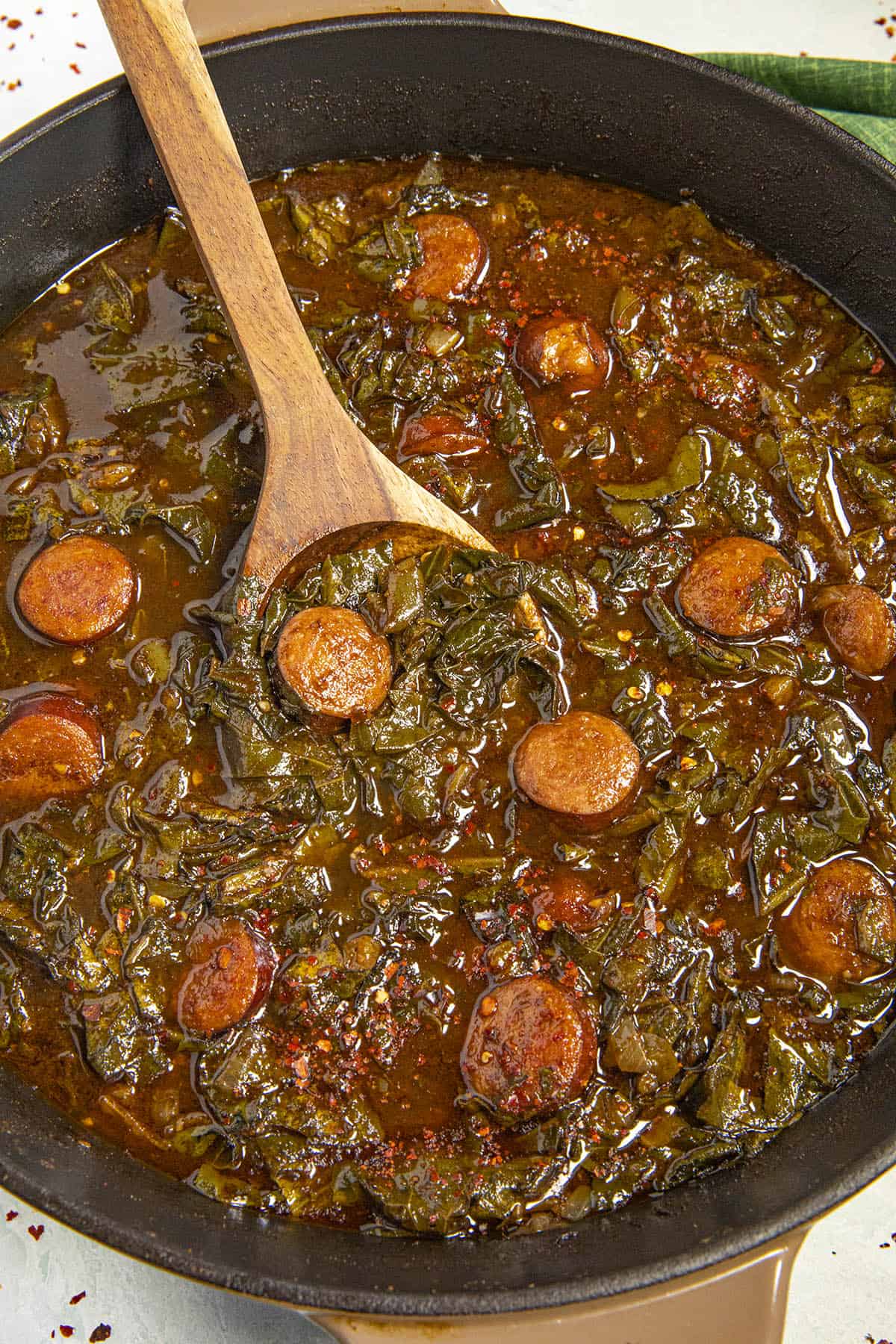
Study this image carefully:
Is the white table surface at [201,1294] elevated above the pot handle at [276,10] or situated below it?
below

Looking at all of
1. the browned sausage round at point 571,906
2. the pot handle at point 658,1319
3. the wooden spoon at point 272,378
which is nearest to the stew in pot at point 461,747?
the browned sausage round at point 571,906

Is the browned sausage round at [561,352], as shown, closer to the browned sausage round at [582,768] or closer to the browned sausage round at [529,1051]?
the browned sausage round at [582,768]

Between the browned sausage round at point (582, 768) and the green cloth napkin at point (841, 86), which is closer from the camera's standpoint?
the browned sausage round at point (582, 768)

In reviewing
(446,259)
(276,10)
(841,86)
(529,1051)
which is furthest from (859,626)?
(276,10)

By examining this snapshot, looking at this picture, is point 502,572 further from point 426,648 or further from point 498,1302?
point 498,1302

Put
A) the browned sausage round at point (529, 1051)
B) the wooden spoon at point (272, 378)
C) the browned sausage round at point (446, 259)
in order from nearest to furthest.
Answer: the browned sausage round at point (529, 1051), the wooden spoon at point (272, 378), the browned sausage round at point (446, 259)

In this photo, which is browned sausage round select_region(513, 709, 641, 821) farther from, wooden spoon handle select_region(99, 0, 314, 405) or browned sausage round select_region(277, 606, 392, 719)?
wooden spoon handle select_region(99, 0, 314, 405)

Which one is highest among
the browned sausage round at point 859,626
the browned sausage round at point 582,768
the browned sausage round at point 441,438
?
the browned sausage round at point 441,438

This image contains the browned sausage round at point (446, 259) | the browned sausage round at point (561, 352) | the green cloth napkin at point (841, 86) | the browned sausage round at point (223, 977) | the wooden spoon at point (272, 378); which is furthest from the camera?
the green cloth napkin at point (841, 86)
